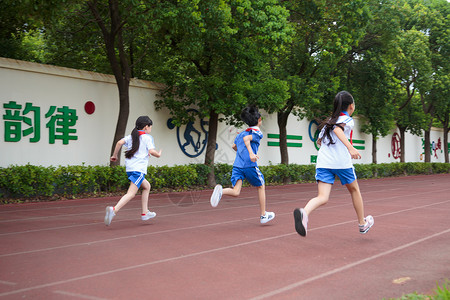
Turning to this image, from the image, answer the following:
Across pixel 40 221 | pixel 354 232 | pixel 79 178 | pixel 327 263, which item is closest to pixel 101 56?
pixel 79 178

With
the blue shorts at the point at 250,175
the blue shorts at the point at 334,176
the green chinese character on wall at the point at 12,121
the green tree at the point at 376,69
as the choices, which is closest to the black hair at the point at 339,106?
the blue shorts at the point at 334,176

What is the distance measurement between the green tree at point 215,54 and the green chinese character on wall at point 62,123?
339 centimetres

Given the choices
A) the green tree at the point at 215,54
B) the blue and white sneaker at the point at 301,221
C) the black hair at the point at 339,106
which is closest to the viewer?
the blue and white sneaker at the point at 301,221

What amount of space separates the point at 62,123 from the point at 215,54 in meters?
5.27

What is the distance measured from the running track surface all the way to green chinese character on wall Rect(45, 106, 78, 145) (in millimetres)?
4697

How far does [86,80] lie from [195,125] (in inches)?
195

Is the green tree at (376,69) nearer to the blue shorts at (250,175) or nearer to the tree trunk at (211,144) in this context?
the tree trunk at (211,144)

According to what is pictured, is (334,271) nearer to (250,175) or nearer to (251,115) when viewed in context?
(250,175)

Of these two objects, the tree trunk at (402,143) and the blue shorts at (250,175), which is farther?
the tree trunk at (402,143)

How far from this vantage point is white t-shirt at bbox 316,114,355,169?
6031 mm

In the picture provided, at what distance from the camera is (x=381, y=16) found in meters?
21.0

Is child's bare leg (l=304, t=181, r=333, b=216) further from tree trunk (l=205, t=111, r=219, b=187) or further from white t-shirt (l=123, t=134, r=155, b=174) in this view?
tree trunk (l=205, t=111, r=219, b=187)

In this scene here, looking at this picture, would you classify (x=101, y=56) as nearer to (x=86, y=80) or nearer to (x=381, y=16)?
(x=86, y=80)

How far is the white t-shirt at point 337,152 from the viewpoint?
6.03 metres
